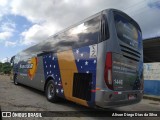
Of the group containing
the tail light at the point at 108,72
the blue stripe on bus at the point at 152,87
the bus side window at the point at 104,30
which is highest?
the bus side window at the point at 104,30

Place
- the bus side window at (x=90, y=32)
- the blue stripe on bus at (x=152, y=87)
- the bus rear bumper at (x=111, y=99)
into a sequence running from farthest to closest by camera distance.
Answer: the blue stripe on bus at (x=152, y=87)
the bus side window at (x=90, y=32)
the bus rear bumper at (x=111, y=99)

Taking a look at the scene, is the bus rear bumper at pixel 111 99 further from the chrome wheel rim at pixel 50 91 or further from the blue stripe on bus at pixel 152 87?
the blue stripe on bus at pixel 152 87

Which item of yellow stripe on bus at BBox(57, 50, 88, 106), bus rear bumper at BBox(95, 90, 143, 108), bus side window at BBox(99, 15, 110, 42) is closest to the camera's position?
bus rear bumper at BBox(95, 90, 143, 108)

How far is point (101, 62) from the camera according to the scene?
681 cm

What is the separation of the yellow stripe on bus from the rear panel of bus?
Result: 1.36 meters

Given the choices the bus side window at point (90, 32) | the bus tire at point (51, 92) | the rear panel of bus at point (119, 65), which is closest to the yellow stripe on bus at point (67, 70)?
the bus side window at point (90, 32)

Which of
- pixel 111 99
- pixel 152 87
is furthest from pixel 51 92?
pixel 152 87

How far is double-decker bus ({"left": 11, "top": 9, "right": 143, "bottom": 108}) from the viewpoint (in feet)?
22.4

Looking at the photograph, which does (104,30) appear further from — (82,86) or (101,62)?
(82,86)

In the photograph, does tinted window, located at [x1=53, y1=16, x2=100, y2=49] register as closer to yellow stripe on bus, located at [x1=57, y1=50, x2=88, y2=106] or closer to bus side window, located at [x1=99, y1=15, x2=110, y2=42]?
bus side window, located at [x1=99, y1=15, x2=110, y2=42]

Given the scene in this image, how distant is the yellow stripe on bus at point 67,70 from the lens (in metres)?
8.23

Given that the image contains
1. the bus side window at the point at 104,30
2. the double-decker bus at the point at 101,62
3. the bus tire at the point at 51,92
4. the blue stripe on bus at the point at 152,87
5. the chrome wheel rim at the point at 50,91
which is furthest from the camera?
the blue stripe on bus at the point at 152,87

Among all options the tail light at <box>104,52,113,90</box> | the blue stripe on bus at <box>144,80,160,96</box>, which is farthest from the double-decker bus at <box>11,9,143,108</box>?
the blue stripe on bus at <box>144,80,160,96</box>

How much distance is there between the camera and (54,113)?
7.81 m
